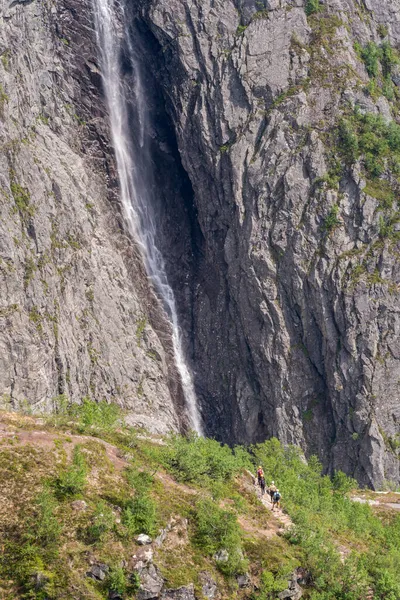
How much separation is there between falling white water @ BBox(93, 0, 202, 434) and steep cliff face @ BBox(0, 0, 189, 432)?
4.40 ft

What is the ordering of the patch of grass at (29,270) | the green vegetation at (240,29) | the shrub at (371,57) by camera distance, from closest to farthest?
1. the patch of grass at (29,270)
2. the green vegetation at (240,29)
3. the shrub at (371,57)

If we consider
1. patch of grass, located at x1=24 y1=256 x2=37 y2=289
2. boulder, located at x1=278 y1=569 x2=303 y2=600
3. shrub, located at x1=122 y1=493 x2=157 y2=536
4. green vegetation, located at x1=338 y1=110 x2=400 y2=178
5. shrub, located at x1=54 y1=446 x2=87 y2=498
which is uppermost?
green vegetation, located at x1=338 y1=110 x2=400 y2=178

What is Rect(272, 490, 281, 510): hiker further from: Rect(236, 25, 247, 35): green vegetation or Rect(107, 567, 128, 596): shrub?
Rect(236, 25, 247, 35): green vegetation

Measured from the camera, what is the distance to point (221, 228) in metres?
71.4

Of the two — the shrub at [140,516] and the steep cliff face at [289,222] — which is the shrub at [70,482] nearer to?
the shrub at [140,516]

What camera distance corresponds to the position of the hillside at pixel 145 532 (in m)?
25.6

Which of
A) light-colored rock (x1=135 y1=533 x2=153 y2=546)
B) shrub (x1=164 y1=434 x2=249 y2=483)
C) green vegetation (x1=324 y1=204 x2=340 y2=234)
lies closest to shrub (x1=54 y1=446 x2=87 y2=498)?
light-colored rock (x1=135 y1=533 x2=153 y2=546)

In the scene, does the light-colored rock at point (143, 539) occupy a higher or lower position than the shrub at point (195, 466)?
lower

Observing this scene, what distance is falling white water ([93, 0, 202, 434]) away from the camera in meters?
72.7

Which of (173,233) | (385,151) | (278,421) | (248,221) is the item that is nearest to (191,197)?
(173,233)

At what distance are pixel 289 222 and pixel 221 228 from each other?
7.25 meters

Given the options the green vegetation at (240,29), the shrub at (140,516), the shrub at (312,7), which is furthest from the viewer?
the shrub at (312,7)

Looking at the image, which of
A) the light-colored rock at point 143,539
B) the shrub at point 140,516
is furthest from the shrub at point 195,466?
the light-colored rock at point 143,539

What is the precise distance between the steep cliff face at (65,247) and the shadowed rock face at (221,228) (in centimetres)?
21
